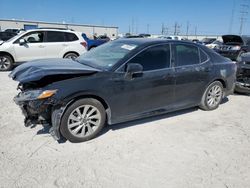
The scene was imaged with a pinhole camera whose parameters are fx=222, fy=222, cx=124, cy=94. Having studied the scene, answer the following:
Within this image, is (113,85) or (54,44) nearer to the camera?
(113,85)

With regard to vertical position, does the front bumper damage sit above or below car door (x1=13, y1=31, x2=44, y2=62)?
below

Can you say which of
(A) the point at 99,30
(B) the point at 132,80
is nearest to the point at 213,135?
(B) the point at 132,80

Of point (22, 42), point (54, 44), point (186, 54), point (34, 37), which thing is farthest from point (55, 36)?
point (186, 54)

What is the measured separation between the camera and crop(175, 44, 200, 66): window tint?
427cm

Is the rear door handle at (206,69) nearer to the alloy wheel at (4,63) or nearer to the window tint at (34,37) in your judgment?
the window tint at (34,37)

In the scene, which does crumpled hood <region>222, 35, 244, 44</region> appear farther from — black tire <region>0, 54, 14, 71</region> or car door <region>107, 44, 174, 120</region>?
black tire <region>0, 54, 14, 71</region>

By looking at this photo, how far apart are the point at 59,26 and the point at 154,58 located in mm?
43208

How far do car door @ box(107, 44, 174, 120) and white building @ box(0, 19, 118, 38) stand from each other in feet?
123

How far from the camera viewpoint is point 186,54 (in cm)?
444

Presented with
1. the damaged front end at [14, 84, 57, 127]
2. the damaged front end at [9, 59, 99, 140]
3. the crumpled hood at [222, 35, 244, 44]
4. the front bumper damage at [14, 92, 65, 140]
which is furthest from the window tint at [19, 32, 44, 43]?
the crumpled hood at [222, 35, 244, 44]

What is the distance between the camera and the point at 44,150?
3238mm

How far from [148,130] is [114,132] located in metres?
0.60

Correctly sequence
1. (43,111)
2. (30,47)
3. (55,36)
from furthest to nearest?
(55,36)
(30,47)
(43,111)

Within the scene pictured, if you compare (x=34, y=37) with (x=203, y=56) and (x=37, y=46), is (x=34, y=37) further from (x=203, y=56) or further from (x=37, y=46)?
(x=203, y=56)
